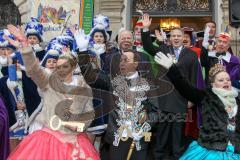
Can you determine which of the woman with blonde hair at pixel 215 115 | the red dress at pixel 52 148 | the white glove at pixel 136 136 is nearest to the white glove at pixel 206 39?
the woman with blonde hair at pixel 215 115

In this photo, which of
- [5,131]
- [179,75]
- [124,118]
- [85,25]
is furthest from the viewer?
[85,25]

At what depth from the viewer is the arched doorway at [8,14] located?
1438 cm

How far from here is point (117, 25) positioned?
12562mm

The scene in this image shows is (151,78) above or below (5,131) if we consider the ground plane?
above

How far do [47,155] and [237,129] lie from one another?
6.54 feet

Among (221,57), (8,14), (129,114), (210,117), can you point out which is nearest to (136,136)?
(129,114)

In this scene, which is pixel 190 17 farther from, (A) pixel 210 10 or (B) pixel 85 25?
(B) pixel 85 25

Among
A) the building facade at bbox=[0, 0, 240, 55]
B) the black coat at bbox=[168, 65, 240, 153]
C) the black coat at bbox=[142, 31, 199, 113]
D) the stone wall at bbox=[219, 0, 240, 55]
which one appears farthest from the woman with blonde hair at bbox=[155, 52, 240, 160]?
the building facade at bbox=[0, 0, 240, 55]

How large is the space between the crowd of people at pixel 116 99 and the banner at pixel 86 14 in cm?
608

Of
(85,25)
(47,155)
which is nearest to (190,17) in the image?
(85,25)

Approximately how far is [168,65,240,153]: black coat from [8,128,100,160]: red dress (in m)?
1.11

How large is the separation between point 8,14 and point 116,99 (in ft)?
34.0

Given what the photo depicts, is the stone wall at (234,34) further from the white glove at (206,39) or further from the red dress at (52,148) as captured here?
the red dress at (52,148)

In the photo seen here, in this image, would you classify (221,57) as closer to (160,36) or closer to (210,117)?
(160,36)
